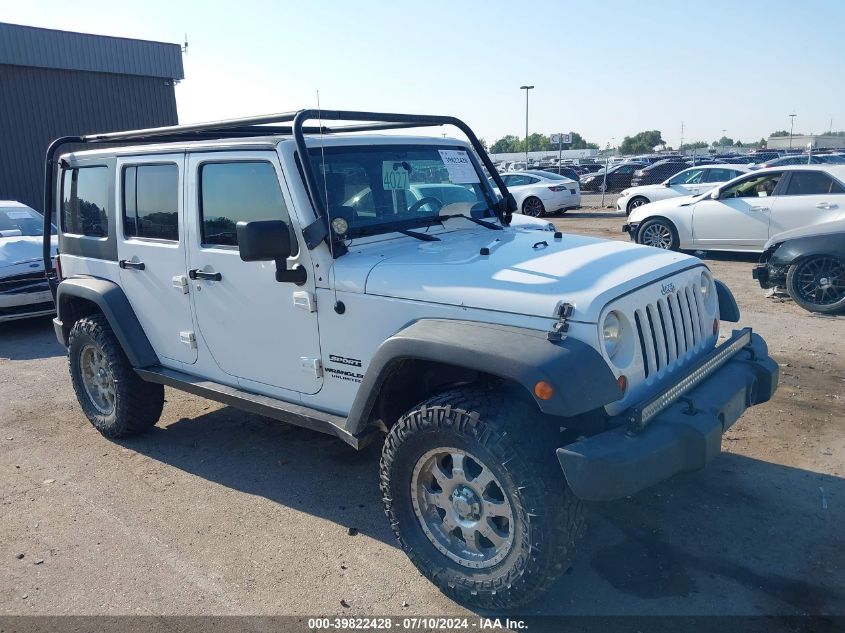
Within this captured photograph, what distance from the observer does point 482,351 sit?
9.02ft

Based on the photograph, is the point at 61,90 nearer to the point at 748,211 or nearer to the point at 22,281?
the point at 22,281

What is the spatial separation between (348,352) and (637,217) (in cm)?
985

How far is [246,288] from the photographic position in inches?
152

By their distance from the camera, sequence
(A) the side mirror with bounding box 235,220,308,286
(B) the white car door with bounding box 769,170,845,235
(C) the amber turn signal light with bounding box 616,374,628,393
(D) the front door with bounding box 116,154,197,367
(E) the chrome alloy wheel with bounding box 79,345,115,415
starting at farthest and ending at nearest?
(B) the white car door with bounding box 769,170,845,235 → (E) the chrome alloy wheel with bounding box 79,345,115,415 → (D) the front door with bounding box 116,154,197,367 → (A) the side mirror with bounding box 235,220,308,286 → (C) the amber turn signal light with bounding box 616,374,628,393

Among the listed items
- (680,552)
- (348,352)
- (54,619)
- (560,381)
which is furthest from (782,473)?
(54,619)

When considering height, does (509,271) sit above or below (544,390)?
above

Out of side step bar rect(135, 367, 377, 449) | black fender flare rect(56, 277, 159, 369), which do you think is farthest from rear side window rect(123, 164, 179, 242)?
side step bar rect(135, 367, 377, 449)

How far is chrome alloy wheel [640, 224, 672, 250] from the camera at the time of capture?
39.0 feet

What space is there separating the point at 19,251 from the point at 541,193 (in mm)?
13964

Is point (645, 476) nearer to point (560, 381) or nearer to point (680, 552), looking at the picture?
point (560, 381)

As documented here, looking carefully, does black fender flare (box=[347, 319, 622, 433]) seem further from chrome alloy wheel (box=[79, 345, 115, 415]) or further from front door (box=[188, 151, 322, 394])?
chrome alloy wheel (box=[79, 345, 115, 415])

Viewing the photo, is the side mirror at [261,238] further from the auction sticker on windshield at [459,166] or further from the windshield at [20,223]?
the windshield at [20,223]

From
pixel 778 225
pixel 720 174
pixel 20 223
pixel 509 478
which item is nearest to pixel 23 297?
pixel 20 223

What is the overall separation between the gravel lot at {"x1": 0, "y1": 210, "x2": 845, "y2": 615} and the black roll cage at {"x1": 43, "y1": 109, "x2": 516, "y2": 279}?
1.60m
